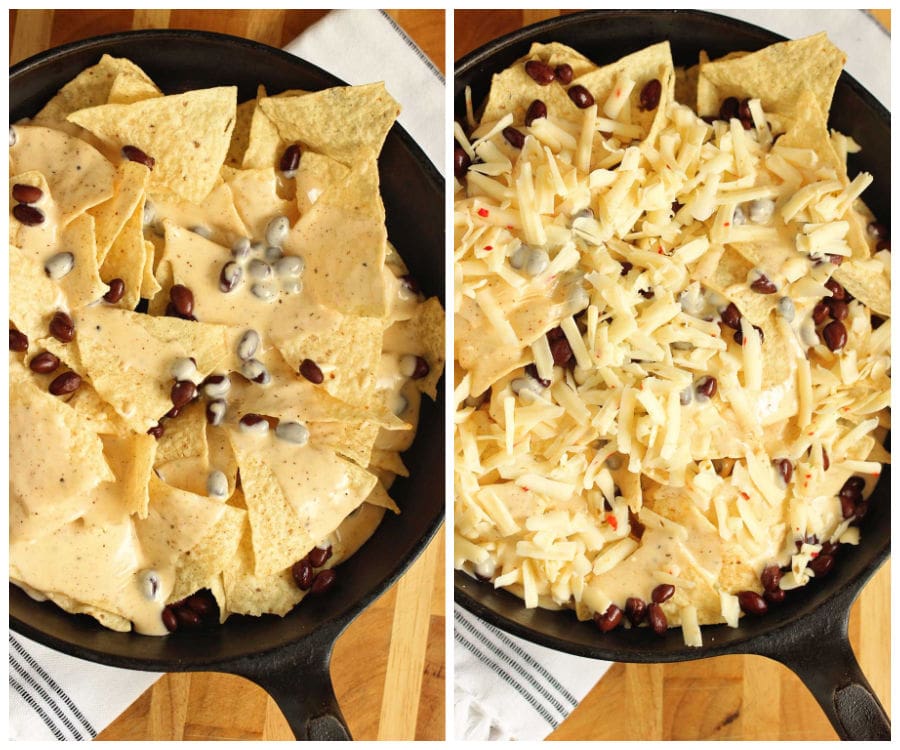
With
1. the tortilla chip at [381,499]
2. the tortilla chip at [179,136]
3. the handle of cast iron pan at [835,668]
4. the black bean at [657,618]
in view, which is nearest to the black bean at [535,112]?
the tortilla chip at [179,136]

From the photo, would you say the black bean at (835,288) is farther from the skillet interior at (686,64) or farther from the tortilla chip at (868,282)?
the skillet interior at (686,64)

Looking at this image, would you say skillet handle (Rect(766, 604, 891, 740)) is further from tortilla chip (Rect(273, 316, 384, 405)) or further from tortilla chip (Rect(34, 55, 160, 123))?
tortilla chip (Rect(34, 55, 160, 123))

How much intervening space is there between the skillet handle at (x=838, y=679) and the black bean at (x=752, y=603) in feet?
0.52

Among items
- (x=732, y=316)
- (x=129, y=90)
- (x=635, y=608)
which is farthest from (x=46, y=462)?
(x=732, y=316)

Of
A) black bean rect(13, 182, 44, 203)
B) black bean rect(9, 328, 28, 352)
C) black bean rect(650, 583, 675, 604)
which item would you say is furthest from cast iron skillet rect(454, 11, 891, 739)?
black bean rect(9, 328, 28, 352)

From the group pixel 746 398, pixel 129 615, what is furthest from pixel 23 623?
pixel 746 398

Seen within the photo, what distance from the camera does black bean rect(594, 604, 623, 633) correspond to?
7.70 ft

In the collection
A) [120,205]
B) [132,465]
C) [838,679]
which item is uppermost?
[120,205]

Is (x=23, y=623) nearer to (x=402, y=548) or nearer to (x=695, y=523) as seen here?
(x=402, y=548)

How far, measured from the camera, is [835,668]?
7.13 ft

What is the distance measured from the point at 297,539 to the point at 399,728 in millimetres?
568

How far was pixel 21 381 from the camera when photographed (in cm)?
201

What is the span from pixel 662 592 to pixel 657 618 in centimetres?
8

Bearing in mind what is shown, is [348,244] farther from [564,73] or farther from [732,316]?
[732,316]
